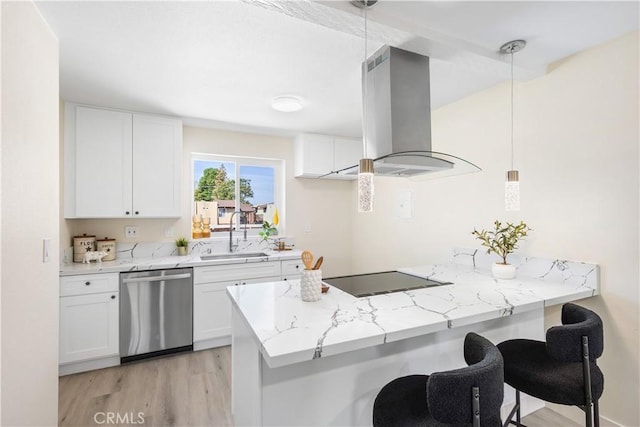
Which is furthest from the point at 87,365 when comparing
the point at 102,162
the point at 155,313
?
the point at 102,162

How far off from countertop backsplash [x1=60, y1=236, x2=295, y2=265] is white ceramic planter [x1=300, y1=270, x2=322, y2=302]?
219 centimetres

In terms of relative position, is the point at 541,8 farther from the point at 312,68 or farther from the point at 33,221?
the point at 33,221

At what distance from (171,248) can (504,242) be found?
10.3 ft

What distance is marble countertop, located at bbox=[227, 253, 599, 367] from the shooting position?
107 centimetres

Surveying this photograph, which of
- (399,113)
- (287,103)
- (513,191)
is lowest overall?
(513,191)

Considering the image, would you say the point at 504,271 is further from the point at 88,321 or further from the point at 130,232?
the point at 130,232

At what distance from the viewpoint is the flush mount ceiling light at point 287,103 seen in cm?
261

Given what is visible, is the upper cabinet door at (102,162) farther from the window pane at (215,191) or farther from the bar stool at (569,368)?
the bar stool at (569,368)

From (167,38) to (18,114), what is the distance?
85 centimetres

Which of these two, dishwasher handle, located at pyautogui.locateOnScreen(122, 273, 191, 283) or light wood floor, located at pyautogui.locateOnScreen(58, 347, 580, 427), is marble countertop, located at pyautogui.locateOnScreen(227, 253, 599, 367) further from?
dishwasher handle, located at pyautogui.locateOnScreen(122, 273, 191, 283)

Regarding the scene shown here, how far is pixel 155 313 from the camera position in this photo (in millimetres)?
2713

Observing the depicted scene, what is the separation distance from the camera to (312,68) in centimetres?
211

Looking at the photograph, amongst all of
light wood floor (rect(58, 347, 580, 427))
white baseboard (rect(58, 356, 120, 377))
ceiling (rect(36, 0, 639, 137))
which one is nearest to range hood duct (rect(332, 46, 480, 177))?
ceiling (rect(36, 0, 639, 137))

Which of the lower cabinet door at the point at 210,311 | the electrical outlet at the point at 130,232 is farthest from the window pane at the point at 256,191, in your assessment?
the electrical outlet at the point at 130,232
